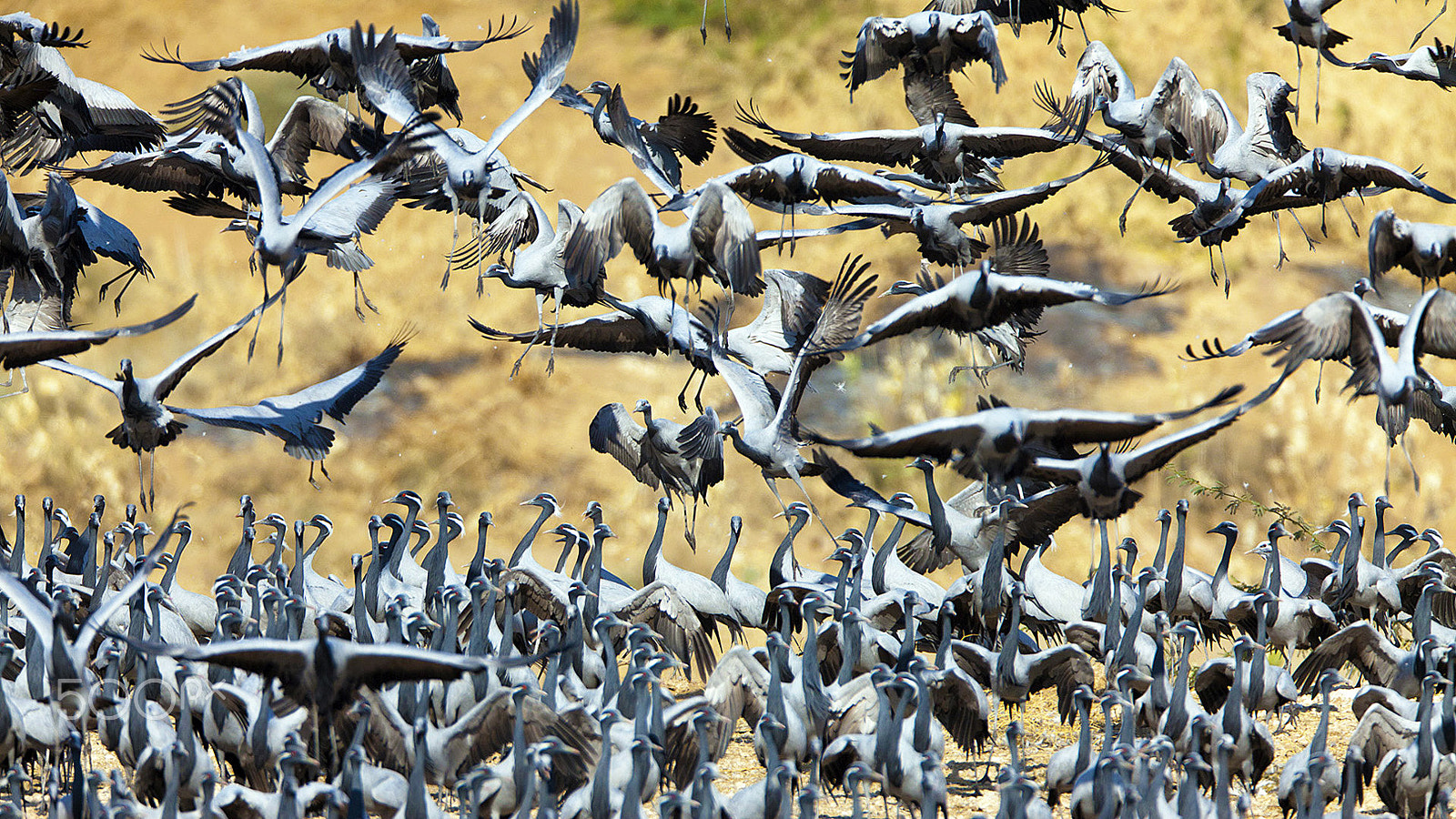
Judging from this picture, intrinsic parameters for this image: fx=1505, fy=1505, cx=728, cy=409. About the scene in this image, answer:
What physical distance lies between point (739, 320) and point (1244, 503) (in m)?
5.09

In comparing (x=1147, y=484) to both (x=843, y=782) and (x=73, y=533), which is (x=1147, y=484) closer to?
(x=843, y=782)

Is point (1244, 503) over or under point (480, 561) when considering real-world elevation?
over

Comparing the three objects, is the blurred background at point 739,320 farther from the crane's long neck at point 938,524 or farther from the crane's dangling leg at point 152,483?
the crane's long neck at point 938,524

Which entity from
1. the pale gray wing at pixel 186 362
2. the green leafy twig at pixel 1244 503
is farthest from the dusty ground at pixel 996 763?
the green leafy twig at pixel 1244 503

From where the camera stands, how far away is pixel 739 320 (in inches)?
593

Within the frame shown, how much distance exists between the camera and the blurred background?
46.2 feet

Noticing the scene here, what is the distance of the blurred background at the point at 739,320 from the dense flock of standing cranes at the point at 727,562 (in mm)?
4243

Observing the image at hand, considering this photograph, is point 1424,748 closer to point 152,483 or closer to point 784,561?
point 784,561

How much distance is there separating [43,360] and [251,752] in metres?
1.99

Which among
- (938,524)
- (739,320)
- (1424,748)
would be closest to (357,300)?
(739,320)

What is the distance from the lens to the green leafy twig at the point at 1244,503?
1265 centimetres

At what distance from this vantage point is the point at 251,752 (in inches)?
264

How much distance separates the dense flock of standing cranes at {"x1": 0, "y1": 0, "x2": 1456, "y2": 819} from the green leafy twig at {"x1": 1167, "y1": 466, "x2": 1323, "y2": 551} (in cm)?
259

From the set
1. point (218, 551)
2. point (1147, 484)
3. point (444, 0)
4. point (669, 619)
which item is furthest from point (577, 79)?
point (669, 619)
